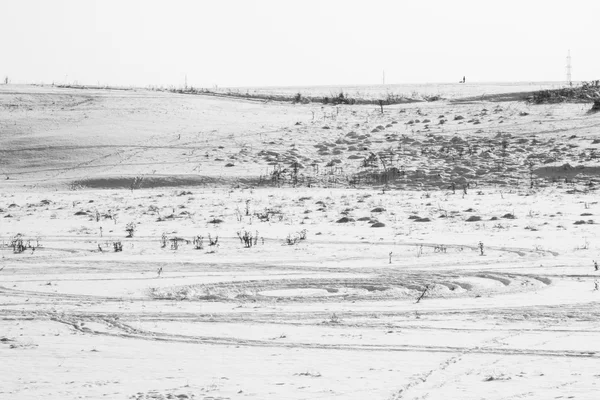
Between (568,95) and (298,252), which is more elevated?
(568,95)

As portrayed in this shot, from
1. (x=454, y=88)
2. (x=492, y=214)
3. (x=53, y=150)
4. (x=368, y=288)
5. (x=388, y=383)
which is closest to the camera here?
(x=388, y=383)

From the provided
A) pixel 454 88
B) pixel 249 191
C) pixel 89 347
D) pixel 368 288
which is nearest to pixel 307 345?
pixel 89 347

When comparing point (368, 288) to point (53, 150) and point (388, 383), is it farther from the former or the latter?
point (53, 150)

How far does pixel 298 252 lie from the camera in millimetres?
11062

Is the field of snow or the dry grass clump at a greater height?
Result: the dry grass clump

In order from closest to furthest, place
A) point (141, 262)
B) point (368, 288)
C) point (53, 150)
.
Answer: point (368, 288) → point (141, 262) → point (53, 150)

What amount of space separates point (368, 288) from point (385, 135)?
1410 cm

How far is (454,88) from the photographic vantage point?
116 ft

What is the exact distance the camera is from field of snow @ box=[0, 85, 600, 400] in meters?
5.70

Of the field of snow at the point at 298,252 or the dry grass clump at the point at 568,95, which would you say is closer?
the field of snow at the point at 298,252

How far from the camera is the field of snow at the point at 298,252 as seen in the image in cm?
570

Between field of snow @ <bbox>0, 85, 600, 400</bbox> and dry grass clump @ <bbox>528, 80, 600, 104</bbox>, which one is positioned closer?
field of snow @ <bbox>0, 85, 600, 400</bbox>

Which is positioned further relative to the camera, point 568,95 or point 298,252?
point 568,95

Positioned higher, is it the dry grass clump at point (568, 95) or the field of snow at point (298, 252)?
the dry grass clump at point (568, 95)
